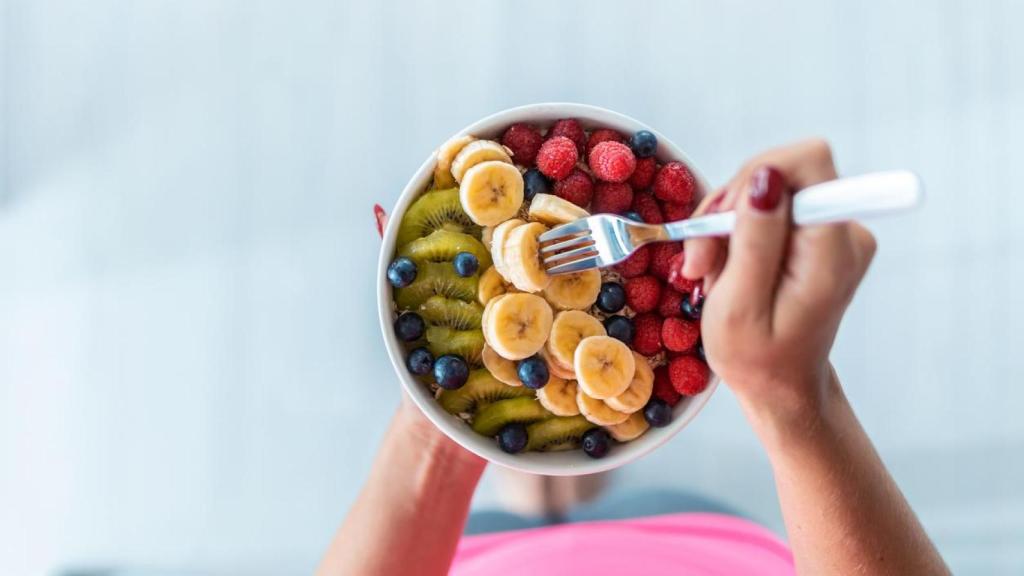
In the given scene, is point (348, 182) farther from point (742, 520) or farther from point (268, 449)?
point (742, 520)

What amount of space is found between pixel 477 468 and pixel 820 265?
0.60m

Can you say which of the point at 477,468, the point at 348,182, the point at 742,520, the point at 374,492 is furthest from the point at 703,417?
A: the point at 348,182

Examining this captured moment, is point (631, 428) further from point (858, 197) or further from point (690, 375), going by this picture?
point (858, 197)

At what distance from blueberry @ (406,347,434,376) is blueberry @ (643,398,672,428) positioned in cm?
24

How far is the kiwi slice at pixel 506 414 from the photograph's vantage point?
2.86 ft

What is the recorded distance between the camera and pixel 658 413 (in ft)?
2.83

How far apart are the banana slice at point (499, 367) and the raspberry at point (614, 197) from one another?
19 centimetres

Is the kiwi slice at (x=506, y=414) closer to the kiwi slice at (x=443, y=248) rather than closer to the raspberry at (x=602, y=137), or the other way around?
the kiwi slice at (x=443, y=248)

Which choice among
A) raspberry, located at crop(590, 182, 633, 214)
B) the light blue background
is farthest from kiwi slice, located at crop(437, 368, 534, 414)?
the light blue background

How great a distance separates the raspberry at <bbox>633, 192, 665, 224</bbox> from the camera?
87cm

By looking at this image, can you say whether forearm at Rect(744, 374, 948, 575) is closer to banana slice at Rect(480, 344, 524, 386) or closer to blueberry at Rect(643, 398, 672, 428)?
Result: blueberry at Rect(643, 398, 672, 428)

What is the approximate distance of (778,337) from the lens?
0.59 meters

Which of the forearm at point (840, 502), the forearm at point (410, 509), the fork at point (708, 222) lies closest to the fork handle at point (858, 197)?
the fork at point (708, 222)

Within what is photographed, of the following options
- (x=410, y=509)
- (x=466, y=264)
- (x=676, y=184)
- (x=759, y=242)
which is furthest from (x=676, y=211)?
(x=410, y=509)
